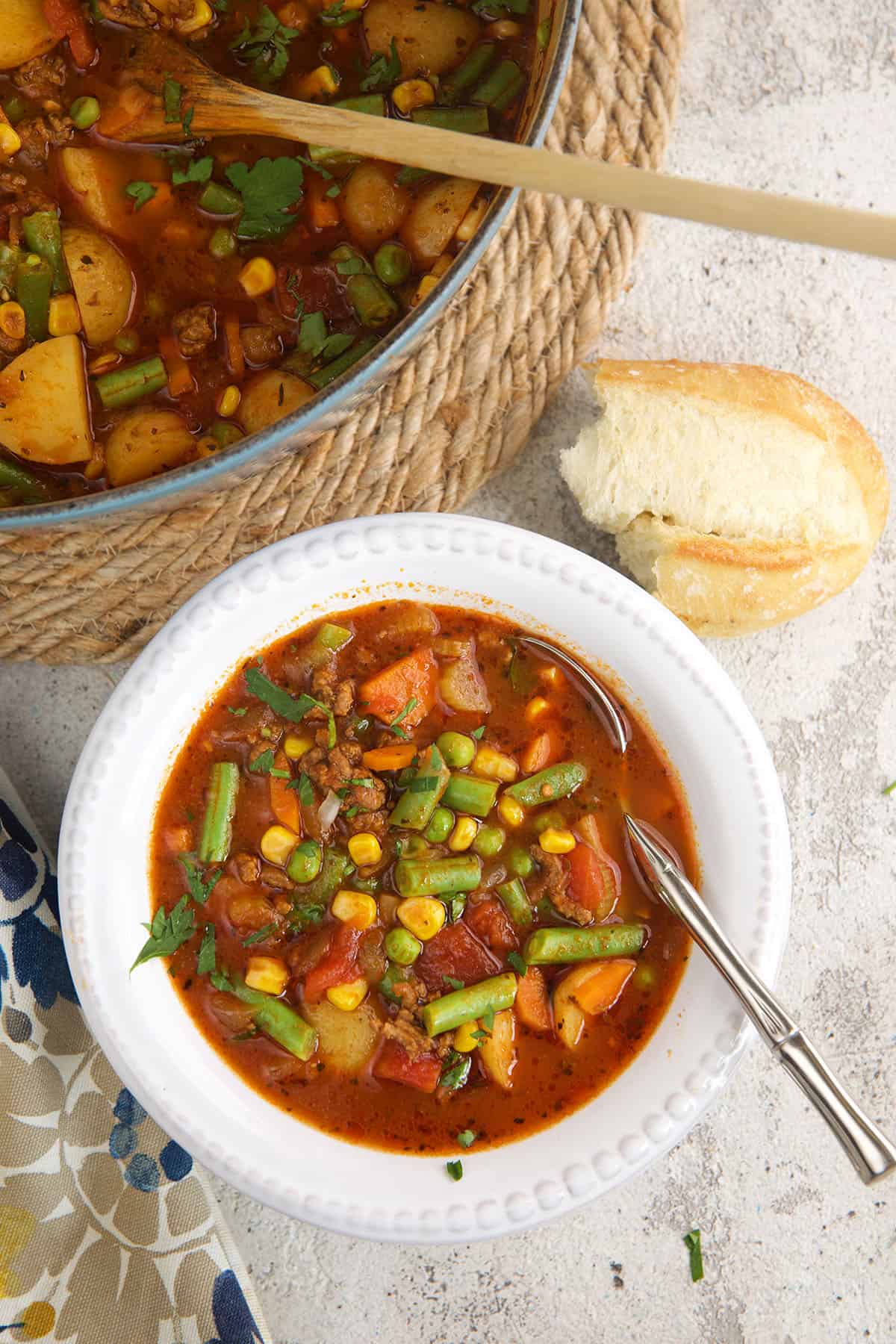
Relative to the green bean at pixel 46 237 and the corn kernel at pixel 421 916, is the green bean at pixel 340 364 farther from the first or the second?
the corn kernel at pixel 421 916

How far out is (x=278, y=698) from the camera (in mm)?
2764

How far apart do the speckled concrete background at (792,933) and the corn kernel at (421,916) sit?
1.16m

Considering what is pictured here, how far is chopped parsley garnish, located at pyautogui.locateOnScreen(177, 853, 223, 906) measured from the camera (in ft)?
9.11

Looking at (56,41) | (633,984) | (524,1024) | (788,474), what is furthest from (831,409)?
(56,41)

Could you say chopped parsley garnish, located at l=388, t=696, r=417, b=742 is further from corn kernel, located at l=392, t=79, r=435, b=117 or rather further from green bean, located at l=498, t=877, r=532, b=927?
corn kernel, located at l=392, t=79, r=435, b=117

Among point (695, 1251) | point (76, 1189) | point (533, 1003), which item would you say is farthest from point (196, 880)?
point (695, 1251)

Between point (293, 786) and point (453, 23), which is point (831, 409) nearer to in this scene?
point (453, 23)

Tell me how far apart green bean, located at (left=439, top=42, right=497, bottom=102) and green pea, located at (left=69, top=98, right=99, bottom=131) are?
2.62 ft

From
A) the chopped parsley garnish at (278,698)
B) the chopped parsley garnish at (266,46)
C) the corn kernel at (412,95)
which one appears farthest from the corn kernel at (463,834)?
the chopped parsley garnish at (266,46)

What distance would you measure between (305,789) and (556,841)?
635 millimetres

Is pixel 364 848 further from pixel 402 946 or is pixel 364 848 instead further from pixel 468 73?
pixel 468 73

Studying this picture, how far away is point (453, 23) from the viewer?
8.40 ft

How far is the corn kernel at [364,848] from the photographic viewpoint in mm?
2748

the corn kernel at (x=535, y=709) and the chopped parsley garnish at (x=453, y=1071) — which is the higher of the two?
the corn kernel at (x=535, y=709)
